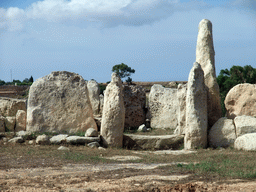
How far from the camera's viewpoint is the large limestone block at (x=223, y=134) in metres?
12.6

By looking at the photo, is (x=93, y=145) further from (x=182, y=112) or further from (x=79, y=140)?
(x=182, y=112)

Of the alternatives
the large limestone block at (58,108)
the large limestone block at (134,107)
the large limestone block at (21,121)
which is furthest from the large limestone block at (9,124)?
the large limestone block at (134,107)

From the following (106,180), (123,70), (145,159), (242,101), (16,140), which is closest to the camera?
(106,180)

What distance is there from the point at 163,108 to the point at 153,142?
4.09 metres

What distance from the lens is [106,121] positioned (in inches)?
510

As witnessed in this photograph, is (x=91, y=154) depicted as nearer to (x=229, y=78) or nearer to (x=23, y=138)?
(x=23, y=138)

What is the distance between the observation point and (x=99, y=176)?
303 inches

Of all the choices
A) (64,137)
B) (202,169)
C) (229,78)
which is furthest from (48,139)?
(229,78)

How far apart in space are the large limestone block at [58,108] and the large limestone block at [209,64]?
460cm

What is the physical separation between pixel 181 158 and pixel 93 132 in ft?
12.0

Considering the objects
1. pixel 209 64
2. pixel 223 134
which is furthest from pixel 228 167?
pixel 209 64

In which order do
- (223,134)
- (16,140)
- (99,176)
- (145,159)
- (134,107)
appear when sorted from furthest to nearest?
1. (134,107)
2. (16,140)
3. (223,134)
4. (145,159)
5. (99,176)

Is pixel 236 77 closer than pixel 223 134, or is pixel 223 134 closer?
pixel 223 134

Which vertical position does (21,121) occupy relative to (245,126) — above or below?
above
